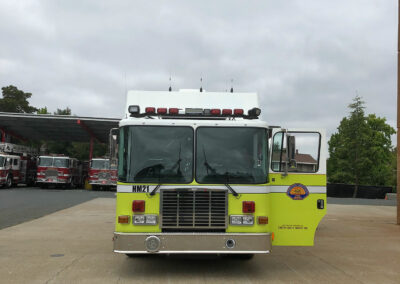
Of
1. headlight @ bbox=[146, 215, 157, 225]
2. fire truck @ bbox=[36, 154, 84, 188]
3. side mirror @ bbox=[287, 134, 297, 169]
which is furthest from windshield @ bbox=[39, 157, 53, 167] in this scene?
side mirror @ bbox=[287, 134, 297, 169]

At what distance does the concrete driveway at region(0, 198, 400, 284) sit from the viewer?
23.8 ft

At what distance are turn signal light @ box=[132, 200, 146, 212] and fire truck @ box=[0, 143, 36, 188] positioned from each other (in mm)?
29335

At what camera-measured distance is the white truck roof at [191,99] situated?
838cm

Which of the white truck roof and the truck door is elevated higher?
the white truck roof

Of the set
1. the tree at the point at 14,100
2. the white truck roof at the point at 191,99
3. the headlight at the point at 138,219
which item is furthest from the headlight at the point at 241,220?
the tree at the point at 14,100

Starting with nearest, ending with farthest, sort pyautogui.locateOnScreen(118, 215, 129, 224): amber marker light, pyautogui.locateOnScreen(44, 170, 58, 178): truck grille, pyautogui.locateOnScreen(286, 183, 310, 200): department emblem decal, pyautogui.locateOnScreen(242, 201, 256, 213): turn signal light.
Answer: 1. pyautogui.locateOnScreen(118, 215, 129, 224): amber marker light
2. pyautogui.locateOnScreen(242, 201, 256, 213): turn signal light
3. pyautogui.locateOnScreen(286, 183, 310, 200): department emblem decal
4. pyautogui.locateOnScreen(44, 170, 58, 178): truck grille

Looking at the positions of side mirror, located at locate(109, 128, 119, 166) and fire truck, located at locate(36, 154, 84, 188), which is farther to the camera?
fire truck, located at locate(36, 154, 84, 188)

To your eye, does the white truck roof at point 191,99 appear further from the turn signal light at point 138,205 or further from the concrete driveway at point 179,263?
the concrete driveway at point 179,263

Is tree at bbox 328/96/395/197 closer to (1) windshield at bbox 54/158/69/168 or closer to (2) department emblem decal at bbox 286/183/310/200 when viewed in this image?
(1) windshield at bbox 54/158/69/168

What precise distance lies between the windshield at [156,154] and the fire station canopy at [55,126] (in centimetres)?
2923

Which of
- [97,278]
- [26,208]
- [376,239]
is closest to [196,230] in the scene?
[97,278]

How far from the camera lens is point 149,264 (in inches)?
326

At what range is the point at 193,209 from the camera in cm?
699

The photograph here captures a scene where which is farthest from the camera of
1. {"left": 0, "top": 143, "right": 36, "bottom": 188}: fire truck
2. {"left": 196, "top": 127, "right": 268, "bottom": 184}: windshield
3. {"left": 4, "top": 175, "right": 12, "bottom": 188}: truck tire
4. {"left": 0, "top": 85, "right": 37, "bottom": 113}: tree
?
{"left": 0, "top": 85, "right": 37, "bottom": 113}: tree
